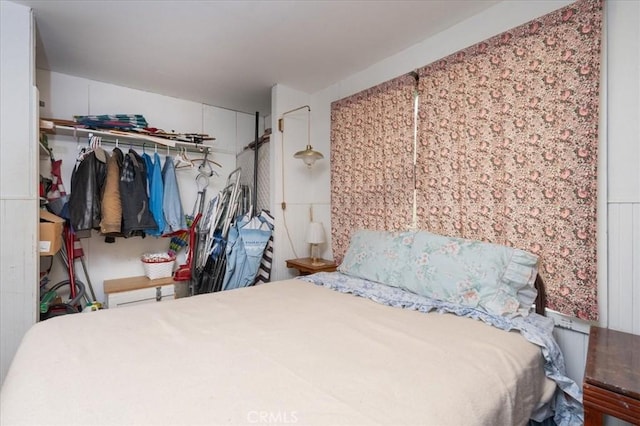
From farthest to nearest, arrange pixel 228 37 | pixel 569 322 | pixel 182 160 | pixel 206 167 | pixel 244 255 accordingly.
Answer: pixel 206 167, pixel 182 160, pixel 244 255, pixel 228 37, pixel 569 322

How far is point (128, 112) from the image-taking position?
3.15 meters

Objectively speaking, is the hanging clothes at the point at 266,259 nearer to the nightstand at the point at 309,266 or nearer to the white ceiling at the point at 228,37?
the nightstand at the point at 309,266

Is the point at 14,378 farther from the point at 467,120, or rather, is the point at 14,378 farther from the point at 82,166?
the point at 467,120

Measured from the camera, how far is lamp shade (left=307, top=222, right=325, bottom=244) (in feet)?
9.54

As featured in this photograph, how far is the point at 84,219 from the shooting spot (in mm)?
2504

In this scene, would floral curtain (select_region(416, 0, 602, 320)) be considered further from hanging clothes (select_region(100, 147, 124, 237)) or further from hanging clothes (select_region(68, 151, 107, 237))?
hanging clothes (select_region(68, 151, 107, 237))

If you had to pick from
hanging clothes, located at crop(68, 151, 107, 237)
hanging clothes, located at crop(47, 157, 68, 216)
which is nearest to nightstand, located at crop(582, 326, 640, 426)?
hanging clothes, located at crop(68, 151, 107, 237)

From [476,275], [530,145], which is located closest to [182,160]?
[476,275]

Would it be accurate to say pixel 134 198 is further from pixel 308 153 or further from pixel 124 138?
pixel 308 153

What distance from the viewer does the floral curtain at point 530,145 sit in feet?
4.99

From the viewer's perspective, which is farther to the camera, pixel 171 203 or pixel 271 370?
pixel 171 203

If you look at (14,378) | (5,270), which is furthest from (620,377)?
(5,270)

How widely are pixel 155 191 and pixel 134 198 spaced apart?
8.9 inches

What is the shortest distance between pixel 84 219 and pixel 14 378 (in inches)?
74.5
